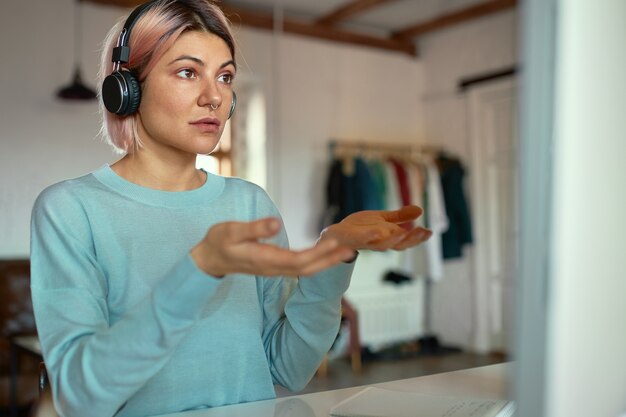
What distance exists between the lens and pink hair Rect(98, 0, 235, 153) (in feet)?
2.32

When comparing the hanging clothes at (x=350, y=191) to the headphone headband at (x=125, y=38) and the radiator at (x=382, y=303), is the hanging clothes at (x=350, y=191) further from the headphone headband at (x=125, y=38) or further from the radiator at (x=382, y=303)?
the headphone headband at (x=125, y=38)

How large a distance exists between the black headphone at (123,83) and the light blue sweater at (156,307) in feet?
0.24

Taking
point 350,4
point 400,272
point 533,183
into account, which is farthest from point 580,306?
point 400,272

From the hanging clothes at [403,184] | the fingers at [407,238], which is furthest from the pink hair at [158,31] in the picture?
the hanging clothes at [403,184]

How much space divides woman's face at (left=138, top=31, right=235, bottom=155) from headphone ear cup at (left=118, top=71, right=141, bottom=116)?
14mm

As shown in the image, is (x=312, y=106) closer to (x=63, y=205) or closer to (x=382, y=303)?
(x=382, y=303)

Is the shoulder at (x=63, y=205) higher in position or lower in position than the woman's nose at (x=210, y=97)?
lower

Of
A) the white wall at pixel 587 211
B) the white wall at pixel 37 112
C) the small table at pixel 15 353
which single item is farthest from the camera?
the white wall at pixel 37 112

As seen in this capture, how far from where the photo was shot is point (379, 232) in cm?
58

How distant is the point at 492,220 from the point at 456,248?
10.9 inches

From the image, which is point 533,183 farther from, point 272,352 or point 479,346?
point 479,346

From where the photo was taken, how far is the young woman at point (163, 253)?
0.57m

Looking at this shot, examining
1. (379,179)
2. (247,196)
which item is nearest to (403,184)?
(379,179)

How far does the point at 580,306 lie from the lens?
347mm
